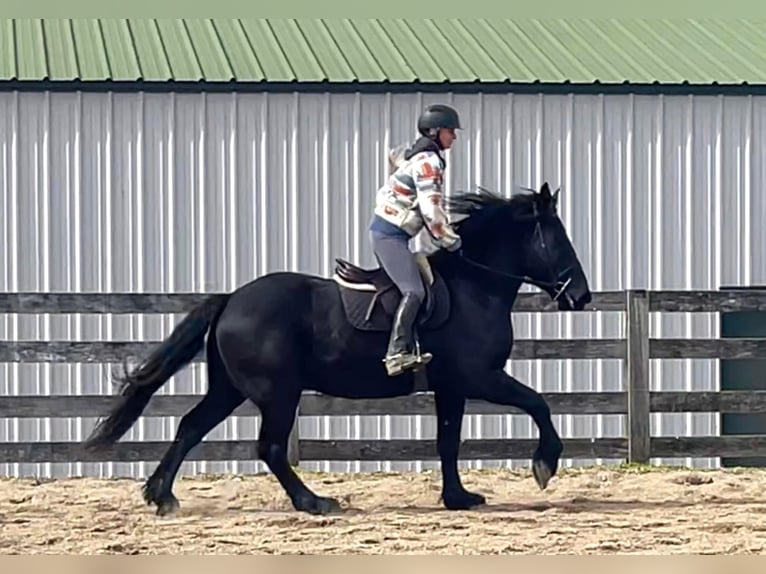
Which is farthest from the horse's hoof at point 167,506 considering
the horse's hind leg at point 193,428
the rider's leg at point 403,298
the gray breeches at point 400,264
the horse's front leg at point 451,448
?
the gray breeches at point 400,264

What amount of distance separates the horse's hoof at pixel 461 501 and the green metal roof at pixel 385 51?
5.65 metres

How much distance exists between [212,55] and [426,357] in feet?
22.7

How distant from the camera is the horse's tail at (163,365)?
1001 cm

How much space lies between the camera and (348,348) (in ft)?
32.7

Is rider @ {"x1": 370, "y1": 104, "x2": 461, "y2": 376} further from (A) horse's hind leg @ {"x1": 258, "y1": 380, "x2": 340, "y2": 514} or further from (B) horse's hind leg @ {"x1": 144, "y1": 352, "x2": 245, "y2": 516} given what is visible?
(B) horse's hind leg @ {"x1": 144, "y1": 352, "x2": 245, "y2": 516}

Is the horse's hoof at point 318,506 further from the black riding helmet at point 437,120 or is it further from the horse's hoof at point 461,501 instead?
the black riding helmet at point 437,120

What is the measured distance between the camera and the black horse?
32.1ft

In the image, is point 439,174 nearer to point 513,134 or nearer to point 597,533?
point 597,533

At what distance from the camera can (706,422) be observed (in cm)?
1467

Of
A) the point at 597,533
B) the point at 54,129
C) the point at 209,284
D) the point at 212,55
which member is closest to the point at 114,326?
the point at 209,284

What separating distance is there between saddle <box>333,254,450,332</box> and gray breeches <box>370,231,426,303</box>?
110 mm

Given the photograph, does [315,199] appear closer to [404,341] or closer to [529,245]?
[529,245]

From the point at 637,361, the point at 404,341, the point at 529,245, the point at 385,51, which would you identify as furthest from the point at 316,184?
the point at 404,341

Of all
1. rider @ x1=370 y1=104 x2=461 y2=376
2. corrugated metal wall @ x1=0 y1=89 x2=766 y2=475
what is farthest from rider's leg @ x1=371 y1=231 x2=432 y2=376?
corrugated metal wall @ x1=0 y1=89 x2=766 y2=475
